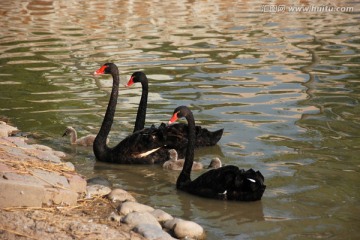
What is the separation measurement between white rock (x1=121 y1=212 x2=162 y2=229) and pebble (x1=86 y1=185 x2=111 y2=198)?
76cm

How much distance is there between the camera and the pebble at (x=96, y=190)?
273 inches

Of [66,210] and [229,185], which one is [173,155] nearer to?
[229,185]

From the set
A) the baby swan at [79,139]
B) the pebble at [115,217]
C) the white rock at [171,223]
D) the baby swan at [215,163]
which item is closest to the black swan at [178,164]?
the baby swan at [215,163]

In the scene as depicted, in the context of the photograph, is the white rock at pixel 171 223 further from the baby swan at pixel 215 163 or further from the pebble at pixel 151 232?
the baby swan at pixel 215 163

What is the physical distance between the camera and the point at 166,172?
8.38m

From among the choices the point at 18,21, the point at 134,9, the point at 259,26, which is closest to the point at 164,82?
the point at 259,26

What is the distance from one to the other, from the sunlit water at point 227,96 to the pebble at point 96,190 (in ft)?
1.36

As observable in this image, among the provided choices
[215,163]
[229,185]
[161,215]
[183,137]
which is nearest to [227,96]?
[183,137]

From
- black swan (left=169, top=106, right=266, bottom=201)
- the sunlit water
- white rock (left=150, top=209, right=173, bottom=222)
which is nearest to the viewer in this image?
white rock (left=150, top=209, right=173, bottom=222)

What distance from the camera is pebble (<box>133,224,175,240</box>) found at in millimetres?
5855

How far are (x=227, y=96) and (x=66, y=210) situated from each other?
535 centimetres

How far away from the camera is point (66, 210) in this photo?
6.31 meters

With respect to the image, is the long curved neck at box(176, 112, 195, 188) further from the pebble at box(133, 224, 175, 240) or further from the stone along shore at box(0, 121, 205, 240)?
the pebble at box(133, 224, 175, 240)

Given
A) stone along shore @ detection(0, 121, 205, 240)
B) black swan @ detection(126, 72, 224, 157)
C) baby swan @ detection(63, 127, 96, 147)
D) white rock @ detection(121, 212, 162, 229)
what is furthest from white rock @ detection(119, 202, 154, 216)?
baby swan @ detection(63, 127, 96, 147)
